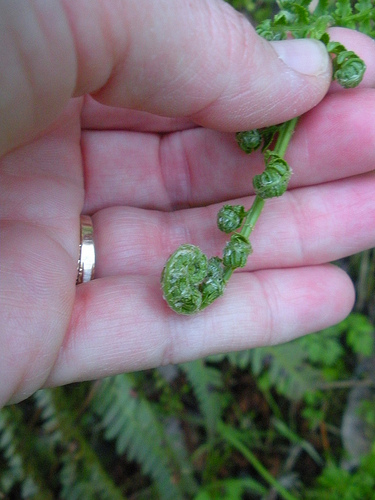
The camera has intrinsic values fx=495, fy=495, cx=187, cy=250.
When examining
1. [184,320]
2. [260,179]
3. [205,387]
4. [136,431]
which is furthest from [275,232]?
[136,431]

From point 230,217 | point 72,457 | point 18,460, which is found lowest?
point 72,457

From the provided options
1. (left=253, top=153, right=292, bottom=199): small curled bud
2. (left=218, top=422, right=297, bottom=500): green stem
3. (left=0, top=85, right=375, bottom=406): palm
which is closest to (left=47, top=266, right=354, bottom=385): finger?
(left=0, top=85, right=375, bottom=406): palm

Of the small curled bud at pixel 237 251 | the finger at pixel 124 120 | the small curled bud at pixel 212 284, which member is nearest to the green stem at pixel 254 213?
the small curled bud at pixel 237 251

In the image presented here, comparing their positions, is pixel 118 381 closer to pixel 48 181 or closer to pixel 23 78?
pixel 48 181

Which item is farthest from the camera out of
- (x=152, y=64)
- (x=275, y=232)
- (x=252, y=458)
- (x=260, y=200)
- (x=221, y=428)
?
(x=221, y=428)

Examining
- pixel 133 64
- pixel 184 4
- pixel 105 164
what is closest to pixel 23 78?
pixel 133 64

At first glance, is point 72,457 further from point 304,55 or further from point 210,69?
point 304,55

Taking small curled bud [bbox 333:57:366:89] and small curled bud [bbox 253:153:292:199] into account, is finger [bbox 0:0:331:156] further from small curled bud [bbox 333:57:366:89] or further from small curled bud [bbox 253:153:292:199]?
small curled bud [bbox 253:153:292:199]
